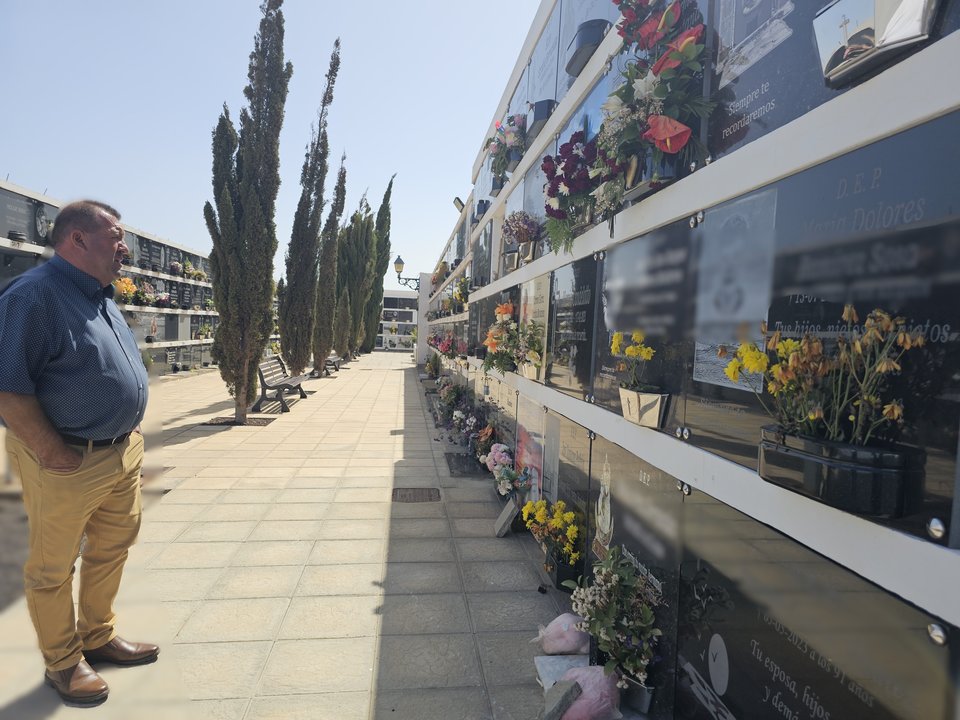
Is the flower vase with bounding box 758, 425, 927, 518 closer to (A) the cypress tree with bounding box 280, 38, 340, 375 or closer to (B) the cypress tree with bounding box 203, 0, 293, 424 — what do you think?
(B) the cypress tree with bounding box 203, 0, 293, 424

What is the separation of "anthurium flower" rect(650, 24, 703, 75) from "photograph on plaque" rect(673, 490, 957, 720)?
1.82m

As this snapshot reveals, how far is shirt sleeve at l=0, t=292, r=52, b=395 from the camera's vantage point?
2.31 metres

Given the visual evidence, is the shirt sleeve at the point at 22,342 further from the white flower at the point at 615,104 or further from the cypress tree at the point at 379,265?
the cypress tree at the point at 379,265

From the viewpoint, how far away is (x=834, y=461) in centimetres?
137

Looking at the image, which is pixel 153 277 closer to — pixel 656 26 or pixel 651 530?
pixel 656 26

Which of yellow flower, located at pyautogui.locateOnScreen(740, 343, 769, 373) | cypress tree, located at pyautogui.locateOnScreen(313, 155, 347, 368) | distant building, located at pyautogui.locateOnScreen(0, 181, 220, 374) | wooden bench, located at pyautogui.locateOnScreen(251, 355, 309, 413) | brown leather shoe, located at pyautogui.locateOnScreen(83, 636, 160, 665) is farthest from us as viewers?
cypress tree, located at pyautogui.locateOnScreen(313, 155, 347, 368)

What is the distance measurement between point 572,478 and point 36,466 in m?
3.19

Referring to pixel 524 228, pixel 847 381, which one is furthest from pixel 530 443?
pixel 847 381

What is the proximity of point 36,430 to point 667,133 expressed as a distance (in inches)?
118

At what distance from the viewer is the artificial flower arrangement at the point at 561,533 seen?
12.9 feet

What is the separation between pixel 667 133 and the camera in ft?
7.62

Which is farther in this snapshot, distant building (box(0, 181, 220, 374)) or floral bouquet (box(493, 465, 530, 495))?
distant building (box(0, 181, 220, 374))

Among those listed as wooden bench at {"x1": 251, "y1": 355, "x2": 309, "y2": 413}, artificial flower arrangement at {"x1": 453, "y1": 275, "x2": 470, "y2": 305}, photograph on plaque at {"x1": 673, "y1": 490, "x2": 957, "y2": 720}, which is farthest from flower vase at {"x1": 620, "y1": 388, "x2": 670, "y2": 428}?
wooden bench at {"x1": 251, "y1": 355, "x2": 309, "y2": 413}

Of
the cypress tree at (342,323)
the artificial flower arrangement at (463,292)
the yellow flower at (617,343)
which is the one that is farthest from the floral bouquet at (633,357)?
the cypress tree at (342,323)
